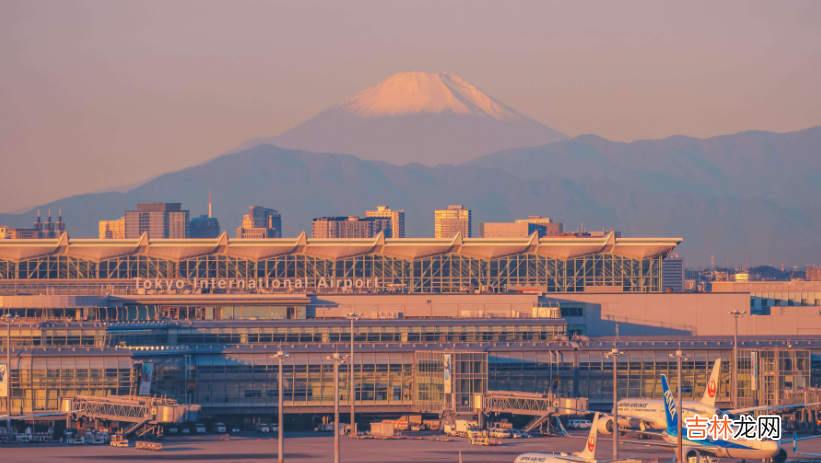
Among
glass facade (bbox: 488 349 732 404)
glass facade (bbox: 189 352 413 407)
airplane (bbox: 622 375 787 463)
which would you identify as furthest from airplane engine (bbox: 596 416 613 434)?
Result: glass facade (bbox: 189 352 413 407)

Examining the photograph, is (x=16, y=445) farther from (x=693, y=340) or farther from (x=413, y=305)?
(x=693, y=340)

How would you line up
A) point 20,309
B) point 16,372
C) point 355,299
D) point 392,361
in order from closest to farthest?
point 16,372 → point 392,361 → point 20,309 → point 355,299

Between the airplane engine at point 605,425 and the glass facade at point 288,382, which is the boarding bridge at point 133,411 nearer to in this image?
the glass facade at point 288,382

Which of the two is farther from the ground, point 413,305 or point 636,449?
point 413,305

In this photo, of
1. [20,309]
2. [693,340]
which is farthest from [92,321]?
[693,340]

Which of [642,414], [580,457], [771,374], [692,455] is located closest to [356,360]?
[642,414]

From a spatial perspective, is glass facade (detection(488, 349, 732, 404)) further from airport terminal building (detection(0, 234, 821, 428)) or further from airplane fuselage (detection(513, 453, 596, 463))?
airplane fuselage (detection(513, 453, 596, 463))

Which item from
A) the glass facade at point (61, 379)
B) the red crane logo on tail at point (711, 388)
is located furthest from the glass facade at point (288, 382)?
the red crane logo on tail at point (711, 388)
